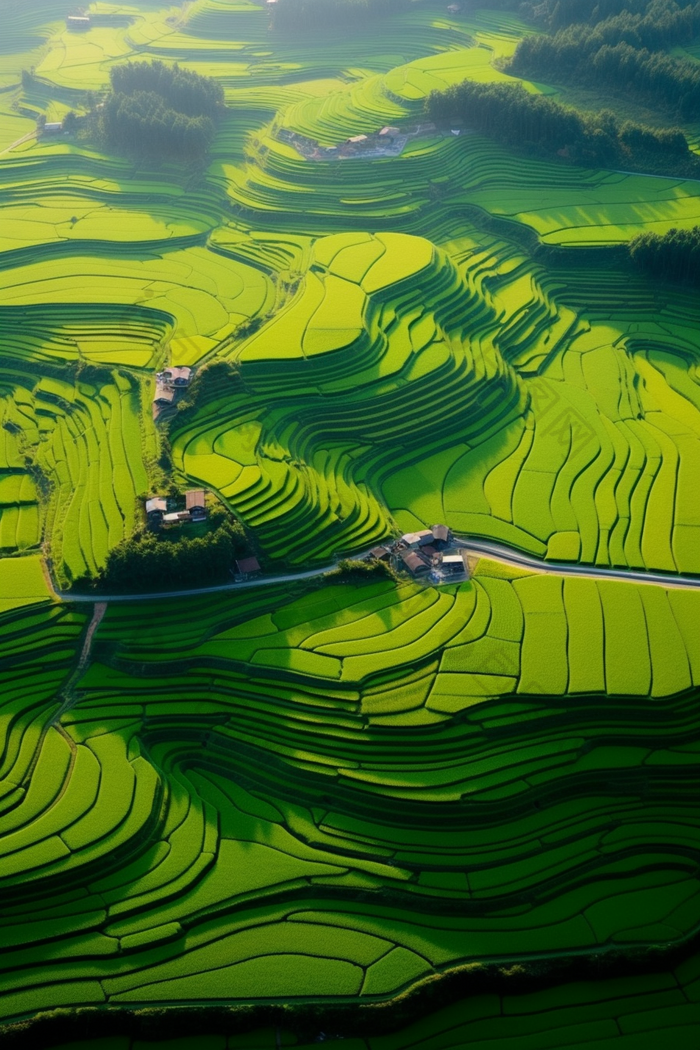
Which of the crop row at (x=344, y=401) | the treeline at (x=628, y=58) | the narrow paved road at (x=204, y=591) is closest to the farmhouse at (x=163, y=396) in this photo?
the crop row at (x=344, y=401)

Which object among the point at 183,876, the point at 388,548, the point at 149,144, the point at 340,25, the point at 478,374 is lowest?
the point at 183,876

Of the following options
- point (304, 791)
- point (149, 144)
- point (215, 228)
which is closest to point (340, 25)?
point (149, 144)

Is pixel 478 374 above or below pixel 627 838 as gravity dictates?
above

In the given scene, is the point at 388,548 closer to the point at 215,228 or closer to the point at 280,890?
the point at 280,890

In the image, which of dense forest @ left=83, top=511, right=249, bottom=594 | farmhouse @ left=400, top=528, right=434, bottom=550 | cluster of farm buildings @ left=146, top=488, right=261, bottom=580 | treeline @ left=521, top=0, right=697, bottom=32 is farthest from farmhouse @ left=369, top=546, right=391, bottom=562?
treeline @ left=521, top=0, right=697, bottom=32

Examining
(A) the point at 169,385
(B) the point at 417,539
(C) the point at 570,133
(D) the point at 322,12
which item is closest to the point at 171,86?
(D) the point at 322,12

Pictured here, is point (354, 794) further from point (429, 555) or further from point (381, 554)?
point (429, 555)

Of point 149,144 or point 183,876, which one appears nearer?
point 183,876

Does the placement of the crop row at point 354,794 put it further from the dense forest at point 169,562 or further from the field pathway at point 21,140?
the field pathway at point 21,140
